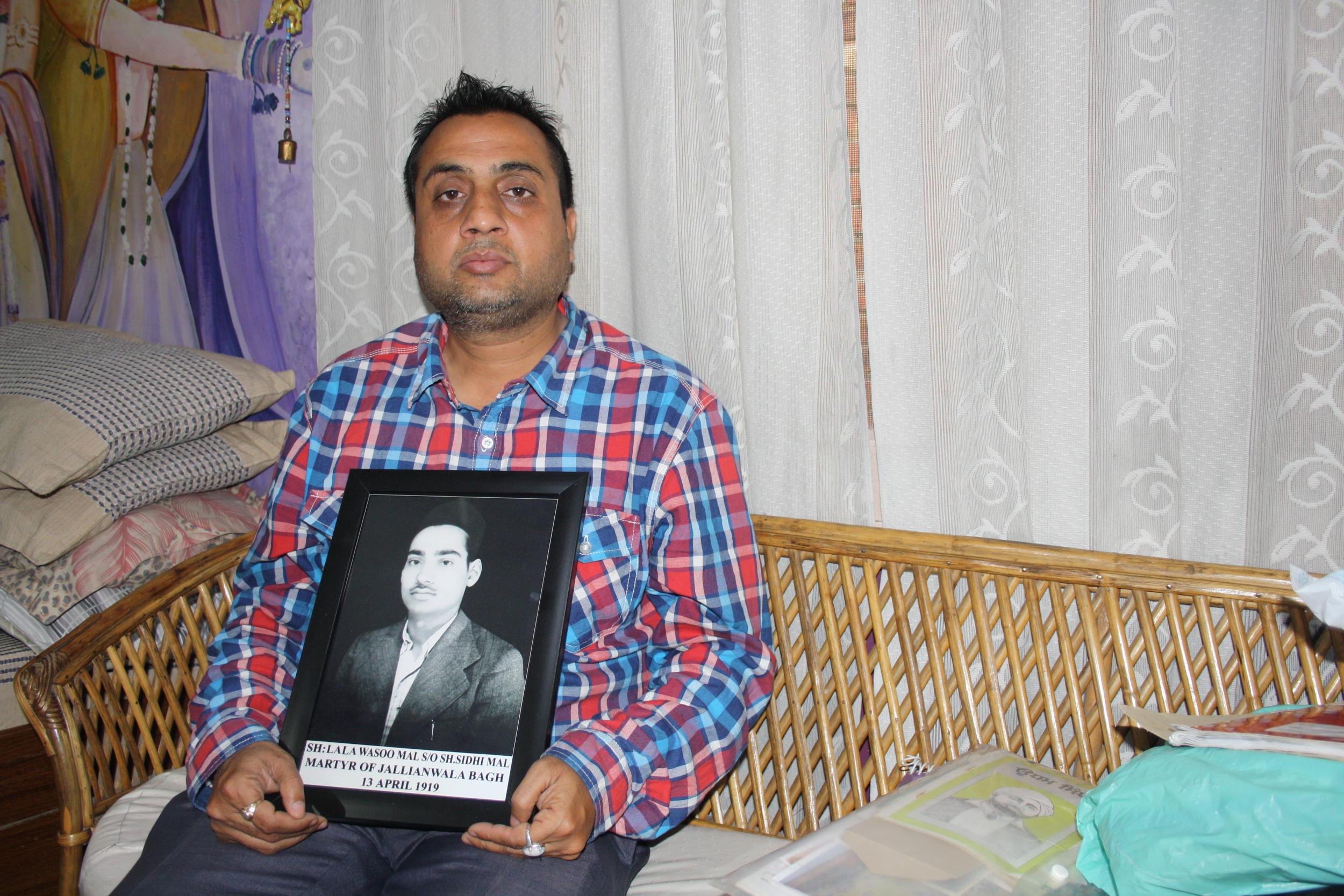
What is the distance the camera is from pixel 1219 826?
2.36 feet

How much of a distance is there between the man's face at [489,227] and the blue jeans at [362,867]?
0.62 meters

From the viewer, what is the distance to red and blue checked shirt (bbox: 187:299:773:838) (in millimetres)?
1011

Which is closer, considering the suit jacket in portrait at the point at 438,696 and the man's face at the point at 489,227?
the suit jacket in portrait at the point at 438,696

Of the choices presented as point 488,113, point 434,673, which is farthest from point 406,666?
point 488,113

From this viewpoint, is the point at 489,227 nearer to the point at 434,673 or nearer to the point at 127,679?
the point at 434,673

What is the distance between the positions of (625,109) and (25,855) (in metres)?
1.45

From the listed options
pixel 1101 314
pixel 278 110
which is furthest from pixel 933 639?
pixel 278 110

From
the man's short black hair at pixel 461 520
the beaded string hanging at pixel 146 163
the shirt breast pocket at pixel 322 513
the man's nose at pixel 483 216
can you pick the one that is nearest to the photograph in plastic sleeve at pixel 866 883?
the man's short black hair at pixel 461 520

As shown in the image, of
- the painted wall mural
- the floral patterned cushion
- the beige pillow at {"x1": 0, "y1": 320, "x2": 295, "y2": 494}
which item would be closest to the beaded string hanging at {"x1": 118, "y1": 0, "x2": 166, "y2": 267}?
the painted wall mural

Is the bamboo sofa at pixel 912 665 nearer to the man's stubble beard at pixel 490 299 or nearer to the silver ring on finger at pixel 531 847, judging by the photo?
the silver ring on finger at pixel 531 847

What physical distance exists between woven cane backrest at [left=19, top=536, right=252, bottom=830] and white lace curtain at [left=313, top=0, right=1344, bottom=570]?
0.74m

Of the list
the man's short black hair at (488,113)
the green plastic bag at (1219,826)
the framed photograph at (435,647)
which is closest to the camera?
the green plastic bag at (1219,826)

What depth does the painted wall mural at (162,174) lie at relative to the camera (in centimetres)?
182

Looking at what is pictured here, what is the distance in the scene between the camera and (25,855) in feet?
4.60
